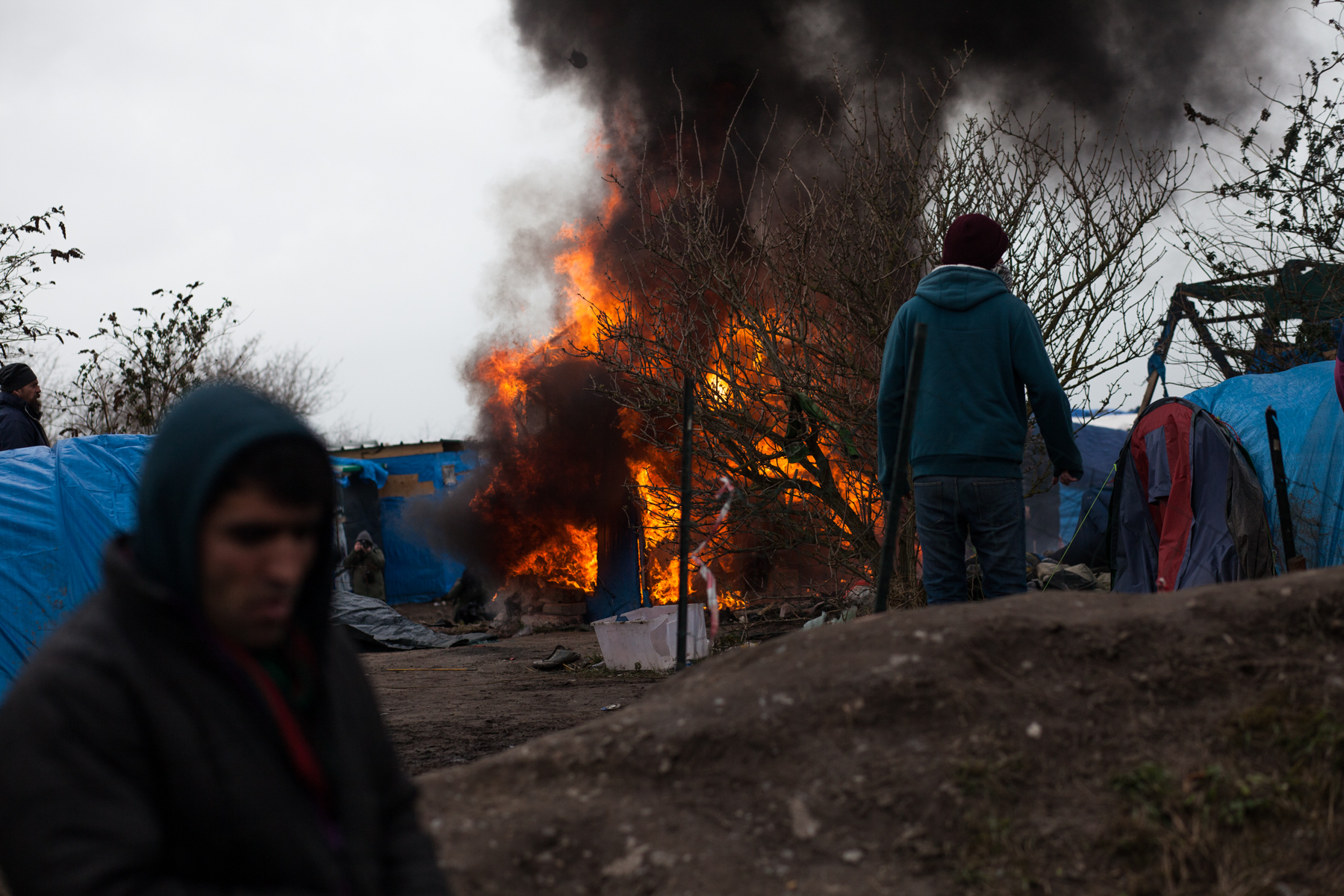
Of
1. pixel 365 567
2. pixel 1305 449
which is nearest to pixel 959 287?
pixel 1305 449

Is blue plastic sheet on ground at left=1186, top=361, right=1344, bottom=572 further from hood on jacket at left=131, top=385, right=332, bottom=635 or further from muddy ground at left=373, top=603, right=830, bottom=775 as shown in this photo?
hood on jacket at left=131, top=385, right=332, bottom=635

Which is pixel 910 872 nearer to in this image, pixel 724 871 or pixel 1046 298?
pixel 724 871

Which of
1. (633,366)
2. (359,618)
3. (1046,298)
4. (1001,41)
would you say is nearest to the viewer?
(1046,298)

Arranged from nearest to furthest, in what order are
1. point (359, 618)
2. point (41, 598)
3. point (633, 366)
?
point (41, 598), point (633, 366), point (359, 618)

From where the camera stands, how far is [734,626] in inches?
429

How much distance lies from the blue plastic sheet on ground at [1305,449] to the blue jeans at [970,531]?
9.99ft

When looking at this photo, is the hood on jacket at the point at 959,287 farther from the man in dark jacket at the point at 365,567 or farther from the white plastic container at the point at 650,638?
the man in dark jacket at the point at 365,567

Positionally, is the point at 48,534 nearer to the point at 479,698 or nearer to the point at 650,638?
the point at 479,698

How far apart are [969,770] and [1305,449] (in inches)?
213

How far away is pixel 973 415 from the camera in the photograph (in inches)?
169

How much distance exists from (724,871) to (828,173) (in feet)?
30.7

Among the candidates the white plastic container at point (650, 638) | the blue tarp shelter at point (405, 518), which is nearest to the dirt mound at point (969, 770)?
the white plastic container at point (650, 638)

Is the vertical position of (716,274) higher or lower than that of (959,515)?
higher

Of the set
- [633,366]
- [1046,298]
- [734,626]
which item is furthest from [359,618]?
[1046,298]
